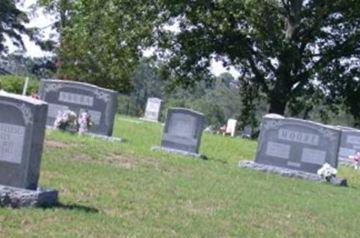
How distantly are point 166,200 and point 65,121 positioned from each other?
8.58m

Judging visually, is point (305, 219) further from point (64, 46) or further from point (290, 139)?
point (64, 46)

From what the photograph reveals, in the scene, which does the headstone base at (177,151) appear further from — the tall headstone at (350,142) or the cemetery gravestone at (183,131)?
the tall headstone at (350,142)

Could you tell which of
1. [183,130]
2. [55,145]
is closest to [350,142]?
[183,130]

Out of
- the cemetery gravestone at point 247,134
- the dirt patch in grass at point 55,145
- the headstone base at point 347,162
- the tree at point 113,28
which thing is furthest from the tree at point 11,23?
Answer: the dirt patch in grass at point 55,145

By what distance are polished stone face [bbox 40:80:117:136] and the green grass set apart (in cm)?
219

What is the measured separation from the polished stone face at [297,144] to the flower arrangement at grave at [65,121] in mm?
4177

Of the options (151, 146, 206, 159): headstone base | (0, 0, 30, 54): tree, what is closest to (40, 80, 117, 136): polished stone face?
(151, 146, 206, 159): headstone base

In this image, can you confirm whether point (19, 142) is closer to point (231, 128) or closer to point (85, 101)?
point (85, 101)

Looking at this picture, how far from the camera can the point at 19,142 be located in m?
8.18

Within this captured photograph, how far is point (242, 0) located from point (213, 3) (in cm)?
177

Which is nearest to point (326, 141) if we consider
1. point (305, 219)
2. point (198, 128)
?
point (198, 128)

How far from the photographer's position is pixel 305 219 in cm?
1005

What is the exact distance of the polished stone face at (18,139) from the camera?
26.8 feet

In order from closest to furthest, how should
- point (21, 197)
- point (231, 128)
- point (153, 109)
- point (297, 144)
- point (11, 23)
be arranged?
1. point (21, 197)
2. point (297, 144)
3. point (153, 109)
4. point (231, 128)
5. point (11, 23)
